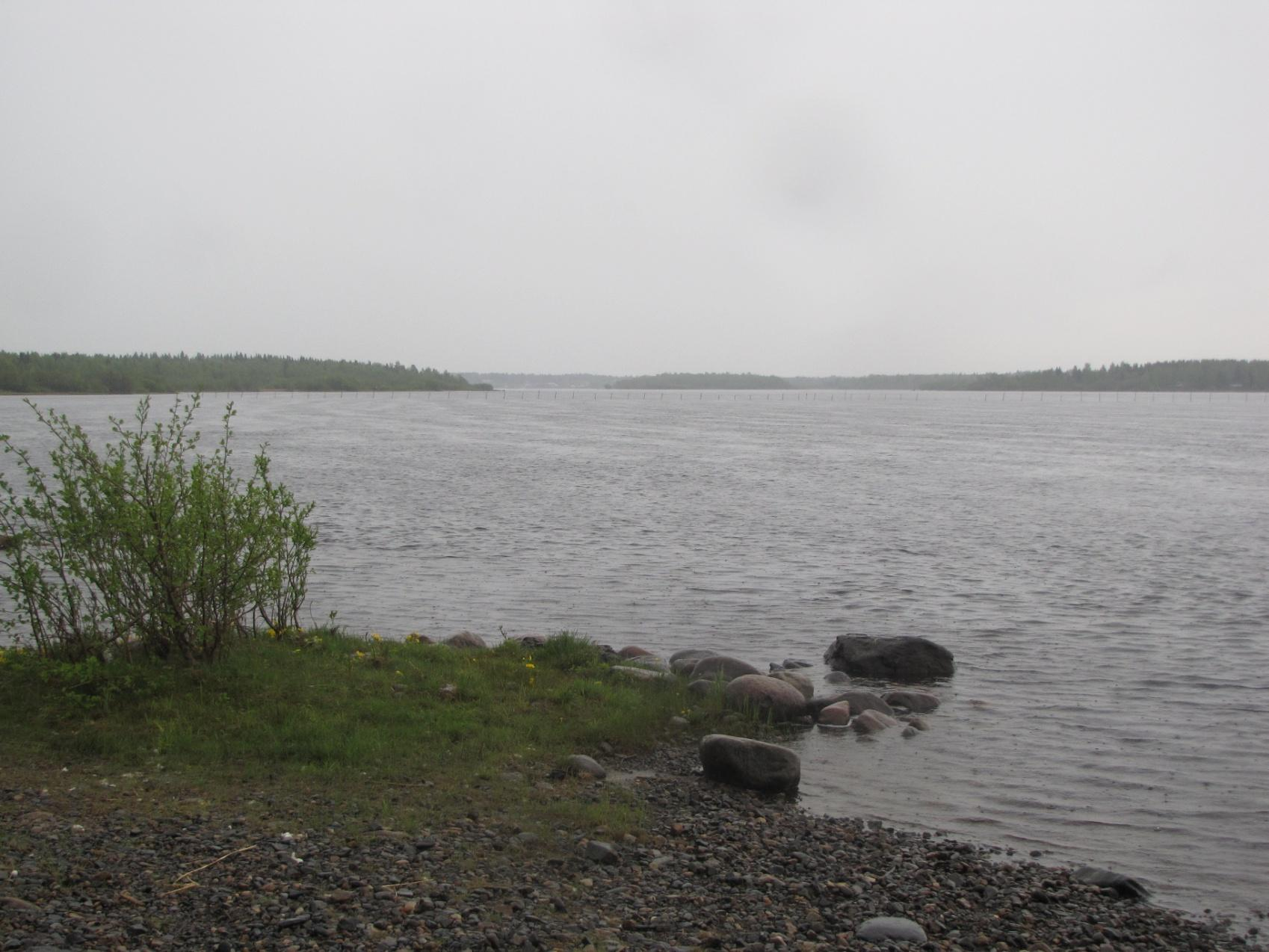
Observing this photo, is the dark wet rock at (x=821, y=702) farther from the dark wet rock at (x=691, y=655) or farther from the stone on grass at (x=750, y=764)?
the stone on grass at (x=750, y=764)

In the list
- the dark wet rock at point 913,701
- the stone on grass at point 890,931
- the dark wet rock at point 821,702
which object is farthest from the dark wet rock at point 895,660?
the stone on grass at point 890,931

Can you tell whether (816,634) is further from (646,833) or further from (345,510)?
(345,510)

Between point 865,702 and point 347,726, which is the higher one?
point 347,726

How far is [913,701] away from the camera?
45.2 ft

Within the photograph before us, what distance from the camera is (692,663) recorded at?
14.3m

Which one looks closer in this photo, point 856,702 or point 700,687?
point 700,687

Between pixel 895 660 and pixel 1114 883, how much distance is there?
670 cm

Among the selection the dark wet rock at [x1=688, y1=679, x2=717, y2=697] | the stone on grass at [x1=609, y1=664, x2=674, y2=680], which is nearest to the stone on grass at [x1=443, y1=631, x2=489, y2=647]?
the stone on grass at [x1=609, y1=664, x2=674, y2=680]

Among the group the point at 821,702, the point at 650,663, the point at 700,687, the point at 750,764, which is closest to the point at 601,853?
the point at 750,764

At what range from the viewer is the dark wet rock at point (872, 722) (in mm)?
12633

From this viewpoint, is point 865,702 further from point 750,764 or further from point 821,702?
point 750,764

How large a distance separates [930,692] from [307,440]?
6193 cm

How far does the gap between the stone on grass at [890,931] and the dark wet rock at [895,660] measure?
7.80m

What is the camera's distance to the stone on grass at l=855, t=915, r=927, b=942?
7.12m
